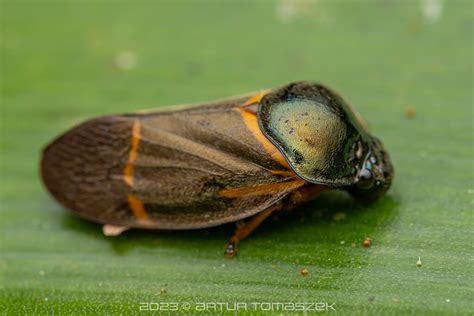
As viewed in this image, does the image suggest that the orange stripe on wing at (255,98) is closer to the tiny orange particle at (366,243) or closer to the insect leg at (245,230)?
the insect leg at (245,230)

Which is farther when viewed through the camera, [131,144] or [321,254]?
[131,144]

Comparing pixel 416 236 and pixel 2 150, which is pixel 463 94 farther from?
pixel 2 150

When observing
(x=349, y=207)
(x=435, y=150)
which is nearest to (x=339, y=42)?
(x=435, y=150)

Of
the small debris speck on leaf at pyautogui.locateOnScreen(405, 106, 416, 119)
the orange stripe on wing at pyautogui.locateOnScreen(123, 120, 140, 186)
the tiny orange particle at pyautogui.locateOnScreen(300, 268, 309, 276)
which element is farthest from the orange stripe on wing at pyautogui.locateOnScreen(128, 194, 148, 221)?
the small debris speck on leaf at pyautogui.locateOnScreen(405, 106, 416, 119)

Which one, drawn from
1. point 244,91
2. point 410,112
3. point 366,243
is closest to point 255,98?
point 244,91

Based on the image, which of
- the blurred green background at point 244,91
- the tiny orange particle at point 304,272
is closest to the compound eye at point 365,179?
the blurred green background at point 244,91

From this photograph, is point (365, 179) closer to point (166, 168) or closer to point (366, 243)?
point (366, 243)
